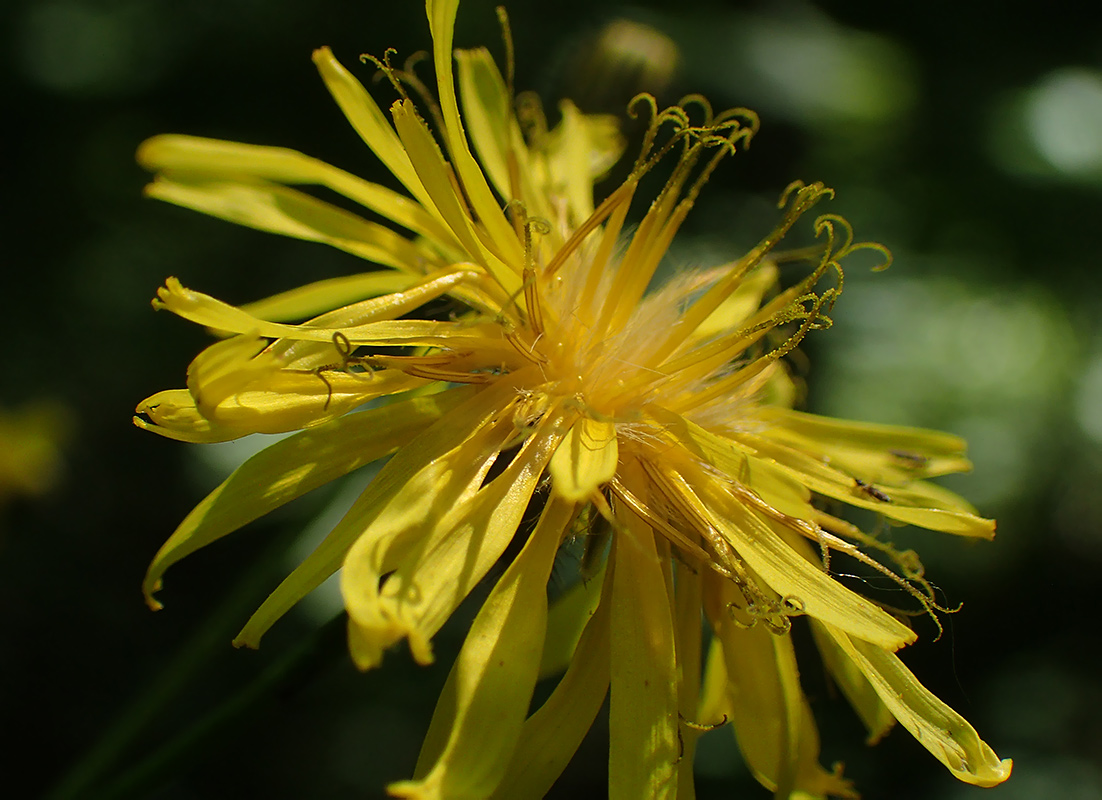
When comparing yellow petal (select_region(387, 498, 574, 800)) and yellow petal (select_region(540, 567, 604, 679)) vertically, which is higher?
yellow petal (select_region(387, 498, 574, 800))

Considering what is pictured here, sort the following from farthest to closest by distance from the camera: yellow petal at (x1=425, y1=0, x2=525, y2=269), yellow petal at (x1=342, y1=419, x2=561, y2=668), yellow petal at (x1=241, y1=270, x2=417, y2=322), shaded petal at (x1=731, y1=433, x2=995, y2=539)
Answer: yellow petal at (x1=241, y1=270, x2=417, y2=322)
shaded petal at (x1=731, y1=433, x2=995, y2=539)
yellow petal at (x1=425, y1=0, x2=525, y2=269)
yellow petal at (x1=342, y1=419, x2=561, y2=668)

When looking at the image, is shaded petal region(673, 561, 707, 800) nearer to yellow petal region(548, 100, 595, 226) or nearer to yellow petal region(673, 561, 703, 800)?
yellow petal region(673, 561, 703, 800)

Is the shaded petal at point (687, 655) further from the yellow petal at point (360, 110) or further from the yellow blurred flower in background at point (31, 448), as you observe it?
the yellow blurred flower in background at point (31, 448)

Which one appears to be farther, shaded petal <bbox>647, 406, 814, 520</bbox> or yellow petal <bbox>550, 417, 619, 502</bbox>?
shaded petal <bbox>647, 406, 814, 520</bbox>

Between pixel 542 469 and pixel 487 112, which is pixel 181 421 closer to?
pixel 542 469

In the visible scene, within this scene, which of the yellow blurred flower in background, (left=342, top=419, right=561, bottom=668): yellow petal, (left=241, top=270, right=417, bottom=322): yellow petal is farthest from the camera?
the yellow blurred flower in background

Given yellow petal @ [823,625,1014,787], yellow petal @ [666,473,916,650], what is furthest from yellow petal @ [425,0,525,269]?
yellow petal @ [823,625,1014,787]

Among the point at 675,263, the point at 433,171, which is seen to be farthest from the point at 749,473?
the point at 675,263

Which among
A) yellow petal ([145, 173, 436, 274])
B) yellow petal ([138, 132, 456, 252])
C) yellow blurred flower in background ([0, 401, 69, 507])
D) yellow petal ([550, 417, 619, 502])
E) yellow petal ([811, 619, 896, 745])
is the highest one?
yellow petal ([138, 132, 456, 252])
